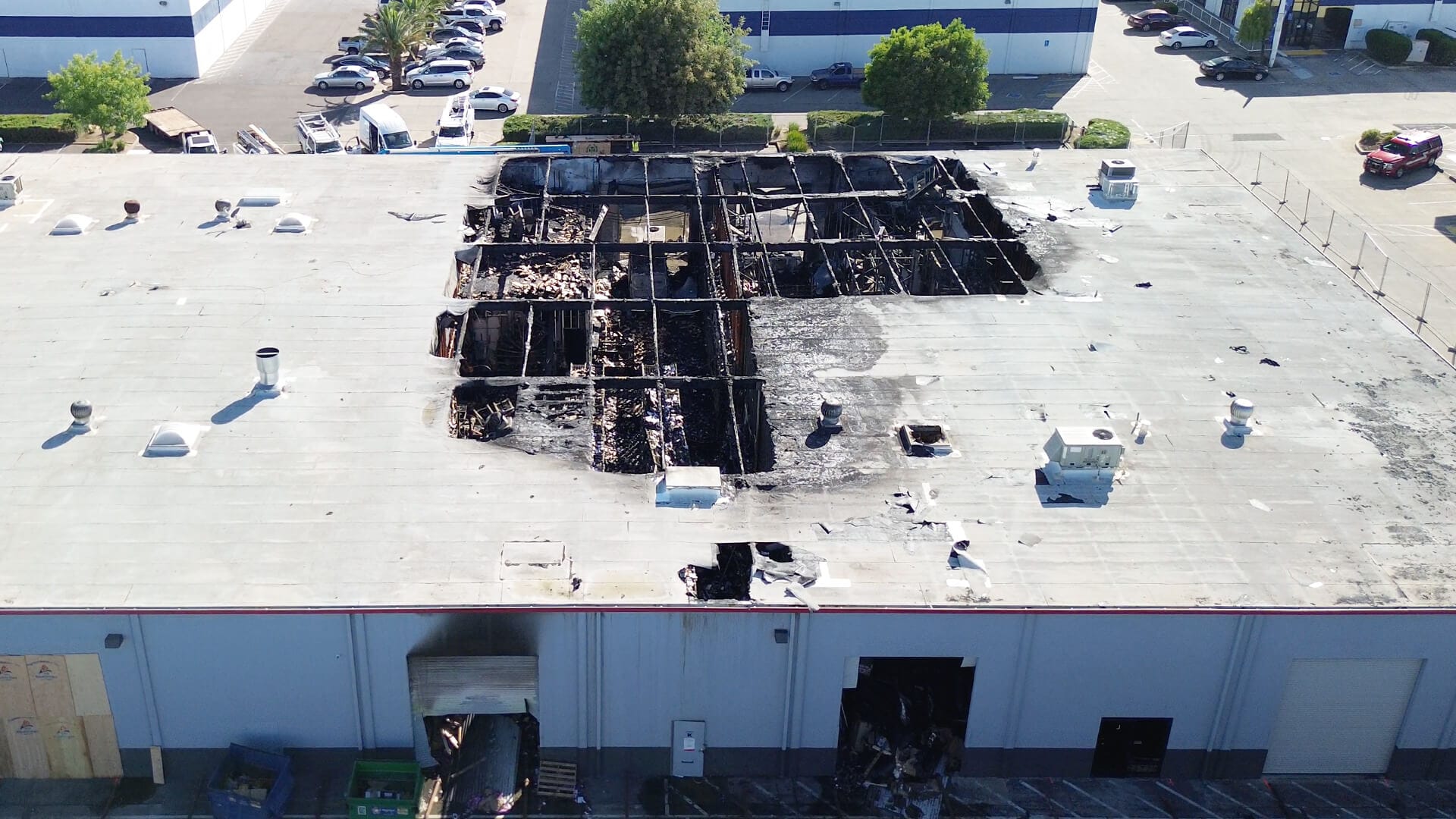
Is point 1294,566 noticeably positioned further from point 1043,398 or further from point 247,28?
point 247,28

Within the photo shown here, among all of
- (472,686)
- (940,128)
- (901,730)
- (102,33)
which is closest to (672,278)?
(901,730)

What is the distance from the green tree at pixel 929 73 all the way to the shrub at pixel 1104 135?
16.2 feet

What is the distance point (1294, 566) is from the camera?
82.3 feet

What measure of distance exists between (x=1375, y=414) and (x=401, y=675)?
2189 centimetres

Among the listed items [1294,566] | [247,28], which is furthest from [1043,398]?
[247,28]

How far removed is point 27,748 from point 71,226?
17.2 m

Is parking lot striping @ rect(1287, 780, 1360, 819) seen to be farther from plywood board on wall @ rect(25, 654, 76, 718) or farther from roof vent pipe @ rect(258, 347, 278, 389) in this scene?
plywood board on wall @ rect(25, 654, 76, 718)

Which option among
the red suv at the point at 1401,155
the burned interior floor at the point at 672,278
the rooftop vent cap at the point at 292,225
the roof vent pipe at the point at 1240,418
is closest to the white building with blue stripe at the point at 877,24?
the red suv at the point at 1401,155

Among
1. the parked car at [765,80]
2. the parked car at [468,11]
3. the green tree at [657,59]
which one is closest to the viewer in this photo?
the green tree at [657,59]

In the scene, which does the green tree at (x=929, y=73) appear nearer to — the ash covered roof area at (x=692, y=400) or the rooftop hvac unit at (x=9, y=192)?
the ash covered roof area at (x=692, y=400)

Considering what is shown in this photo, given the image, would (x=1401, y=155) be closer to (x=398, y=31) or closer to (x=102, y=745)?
(x=398, y=31)

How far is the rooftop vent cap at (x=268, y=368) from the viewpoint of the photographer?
96.5 feet

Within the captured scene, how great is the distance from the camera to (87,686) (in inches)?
966

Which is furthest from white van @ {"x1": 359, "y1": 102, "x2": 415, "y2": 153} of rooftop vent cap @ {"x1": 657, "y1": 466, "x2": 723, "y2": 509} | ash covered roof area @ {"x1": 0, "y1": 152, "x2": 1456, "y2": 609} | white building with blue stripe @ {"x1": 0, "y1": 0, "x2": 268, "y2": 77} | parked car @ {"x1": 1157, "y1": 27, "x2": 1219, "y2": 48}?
parked car @ {"x1": 1157, "y1": 27, "x2": 1219, "y2": 48}
